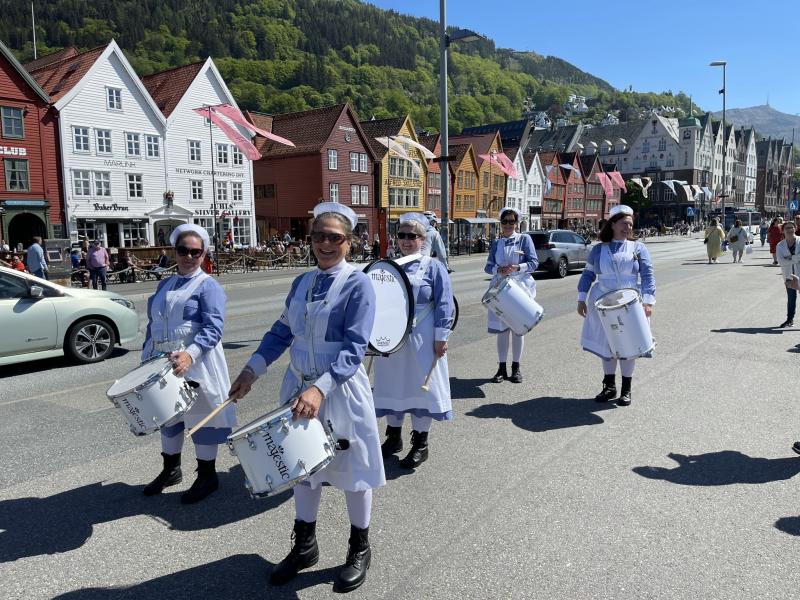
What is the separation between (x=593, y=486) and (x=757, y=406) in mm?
2901

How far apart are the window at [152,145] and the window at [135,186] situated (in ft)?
5.18

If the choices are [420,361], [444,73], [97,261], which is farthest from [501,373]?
[97,261]

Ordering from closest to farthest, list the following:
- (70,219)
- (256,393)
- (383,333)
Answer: (383,333) → (256,393) → (70,219)

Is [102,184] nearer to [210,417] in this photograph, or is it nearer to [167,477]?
[167,477]

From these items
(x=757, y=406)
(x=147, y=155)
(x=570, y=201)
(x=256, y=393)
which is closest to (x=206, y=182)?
(x=147, y=155)

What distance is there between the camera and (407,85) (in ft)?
519

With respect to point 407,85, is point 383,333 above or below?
below

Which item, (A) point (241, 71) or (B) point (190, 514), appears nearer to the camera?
(B) point (190, 514)

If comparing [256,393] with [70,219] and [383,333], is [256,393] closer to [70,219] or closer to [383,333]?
[383,333]

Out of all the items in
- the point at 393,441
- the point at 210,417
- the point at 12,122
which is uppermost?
the point at 12,122

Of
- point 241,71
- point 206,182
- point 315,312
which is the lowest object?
point 315,312

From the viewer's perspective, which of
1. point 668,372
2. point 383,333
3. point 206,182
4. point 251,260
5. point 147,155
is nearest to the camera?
point 383,333

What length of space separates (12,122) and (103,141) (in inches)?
182

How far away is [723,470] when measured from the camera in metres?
4.55
